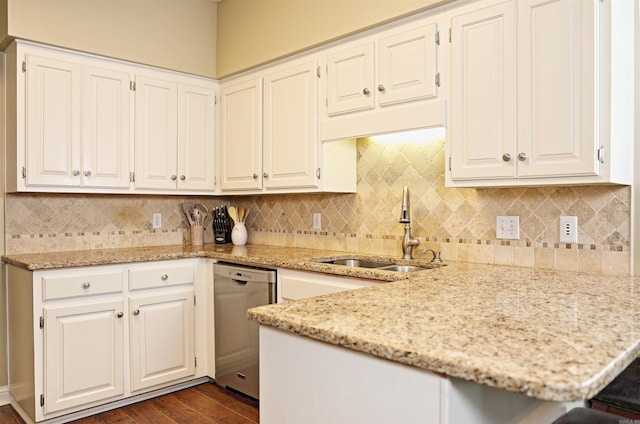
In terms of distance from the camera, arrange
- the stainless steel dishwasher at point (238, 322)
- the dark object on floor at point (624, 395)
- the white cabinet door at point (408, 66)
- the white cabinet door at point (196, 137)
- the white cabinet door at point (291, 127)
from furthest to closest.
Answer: the white cabinet door at point (196, 137) < the white cabinet door at point (291, 127) < the stainless steel dishwasher at point (238, 322) < the white cabinet door at point (408, 66) < the dark object on floor at point (624, 395)

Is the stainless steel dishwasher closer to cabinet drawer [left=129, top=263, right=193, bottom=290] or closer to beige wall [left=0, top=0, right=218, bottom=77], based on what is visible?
cabinet drawer [left=129, top=263, right=193, bottom=290]

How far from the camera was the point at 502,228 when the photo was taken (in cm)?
250

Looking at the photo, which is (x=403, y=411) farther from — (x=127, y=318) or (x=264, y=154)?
(x=264, y=154)

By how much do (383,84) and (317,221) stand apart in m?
1.19

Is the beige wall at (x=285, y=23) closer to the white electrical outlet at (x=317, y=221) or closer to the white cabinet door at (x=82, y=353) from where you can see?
the white electrical outlet at (x=317, y=221)

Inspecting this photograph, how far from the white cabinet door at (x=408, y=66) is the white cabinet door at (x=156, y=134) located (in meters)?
1.62

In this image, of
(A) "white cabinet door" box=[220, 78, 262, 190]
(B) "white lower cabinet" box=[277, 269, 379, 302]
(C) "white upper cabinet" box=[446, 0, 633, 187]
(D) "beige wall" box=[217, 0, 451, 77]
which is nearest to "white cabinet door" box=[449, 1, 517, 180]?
(C) "white upper cabinet" box=[446, 0, 633, 187]

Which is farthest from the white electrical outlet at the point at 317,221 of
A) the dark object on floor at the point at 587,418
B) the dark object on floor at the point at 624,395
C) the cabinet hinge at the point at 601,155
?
the dark object on floor at the point at 587,418

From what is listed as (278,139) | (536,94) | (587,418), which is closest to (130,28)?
(278,139)

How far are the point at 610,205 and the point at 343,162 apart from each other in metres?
1.52

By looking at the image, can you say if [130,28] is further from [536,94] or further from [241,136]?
[536,94]

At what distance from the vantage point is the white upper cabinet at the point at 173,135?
3369 millimetres

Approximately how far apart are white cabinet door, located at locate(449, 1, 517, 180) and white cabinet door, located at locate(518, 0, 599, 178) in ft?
0.15

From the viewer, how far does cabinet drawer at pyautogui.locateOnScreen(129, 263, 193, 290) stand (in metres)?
2.97
